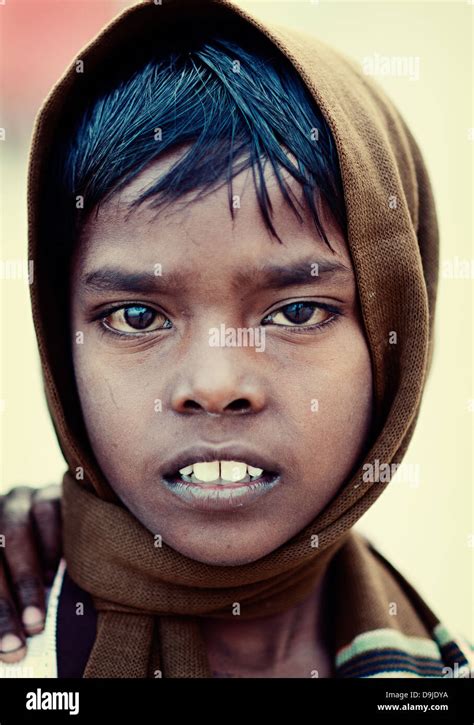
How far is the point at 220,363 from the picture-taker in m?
1.07

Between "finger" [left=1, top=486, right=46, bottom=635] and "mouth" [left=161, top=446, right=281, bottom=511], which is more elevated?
"mouth" [left=161, top=446, right=281, bottom=511]

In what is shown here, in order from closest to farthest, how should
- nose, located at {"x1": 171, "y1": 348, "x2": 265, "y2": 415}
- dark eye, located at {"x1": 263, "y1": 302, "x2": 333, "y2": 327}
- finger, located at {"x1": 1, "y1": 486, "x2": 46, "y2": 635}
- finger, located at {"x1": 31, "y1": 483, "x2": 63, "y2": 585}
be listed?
nose, located at {"x1": 171, "y1": 348, "x2": 265, "y2": 415} < dark eye, located at {"x1": 263, "y1": 302, "x2": 333, "y2": 327} < finger, located at {"x1": 1, "y1": 486, "x2": 46, "y2": 635} < finger, located at {"x1": 31, "y1": 483, "x2": 63, "y2": 585}

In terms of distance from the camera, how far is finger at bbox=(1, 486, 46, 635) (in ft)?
4.17

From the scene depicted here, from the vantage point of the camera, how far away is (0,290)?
252 cm

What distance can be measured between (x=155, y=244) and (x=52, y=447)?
1778 millimetres

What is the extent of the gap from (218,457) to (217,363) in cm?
15

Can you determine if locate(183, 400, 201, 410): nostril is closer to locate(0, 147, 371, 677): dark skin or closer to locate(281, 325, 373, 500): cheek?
locate(0, 147, 371, 677): dark skin

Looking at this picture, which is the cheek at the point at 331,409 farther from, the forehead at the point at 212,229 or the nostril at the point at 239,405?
the forehead at the point at 212,229

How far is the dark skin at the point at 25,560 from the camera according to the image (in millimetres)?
1241

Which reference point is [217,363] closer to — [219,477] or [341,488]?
[219,477]

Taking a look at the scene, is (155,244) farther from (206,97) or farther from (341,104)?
(341,104)

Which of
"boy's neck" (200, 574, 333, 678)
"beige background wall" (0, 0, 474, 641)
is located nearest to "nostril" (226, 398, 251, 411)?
"boy's neck" (200, 574, 333, 678)

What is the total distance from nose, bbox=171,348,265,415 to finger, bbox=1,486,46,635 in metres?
0.47

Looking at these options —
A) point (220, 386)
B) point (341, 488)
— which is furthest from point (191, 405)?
point (341, 488)
